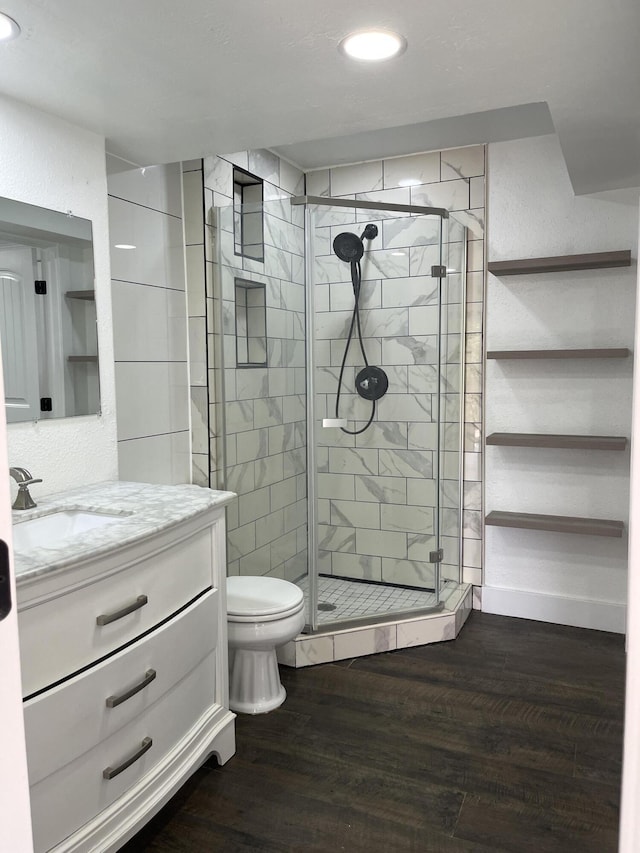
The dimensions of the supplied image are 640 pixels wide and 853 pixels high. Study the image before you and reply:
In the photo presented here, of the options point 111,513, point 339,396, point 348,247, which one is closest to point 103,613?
point 111,513

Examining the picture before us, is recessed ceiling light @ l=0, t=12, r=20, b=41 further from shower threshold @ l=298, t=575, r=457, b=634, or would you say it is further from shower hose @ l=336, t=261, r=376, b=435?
shower threshold @ l=298, t=575, r=457, b=634

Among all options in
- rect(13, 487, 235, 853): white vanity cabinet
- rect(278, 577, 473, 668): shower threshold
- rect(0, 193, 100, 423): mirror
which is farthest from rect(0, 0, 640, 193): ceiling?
rect(278, 577, 473, 668): shower threshold

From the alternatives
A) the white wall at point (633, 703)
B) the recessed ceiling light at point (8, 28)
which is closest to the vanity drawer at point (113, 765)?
the white wall at point (633, 703)

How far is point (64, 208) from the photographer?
2.07 metres

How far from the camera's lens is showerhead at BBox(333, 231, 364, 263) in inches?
113

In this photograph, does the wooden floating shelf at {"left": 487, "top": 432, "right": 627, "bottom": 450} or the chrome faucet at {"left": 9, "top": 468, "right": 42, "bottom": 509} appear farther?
the wooden floating shelf at {"left": 487, "top": 432, "right": 627, "bottom": 450}

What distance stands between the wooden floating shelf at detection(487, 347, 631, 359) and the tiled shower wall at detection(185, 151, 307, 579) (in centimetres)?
100

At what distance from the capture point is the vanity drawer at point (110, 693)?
1.34 metres

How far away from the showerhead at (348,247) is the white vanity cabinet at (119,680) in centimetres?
143

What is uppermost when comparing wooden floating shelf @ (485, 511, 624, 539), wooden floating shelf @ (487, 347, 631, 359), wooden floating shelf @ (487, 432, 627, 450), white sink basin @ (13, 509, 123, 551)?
wooden floating shelf @ (487, 347, 631, 359)

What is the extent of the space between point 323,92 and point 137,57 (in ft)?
1.72

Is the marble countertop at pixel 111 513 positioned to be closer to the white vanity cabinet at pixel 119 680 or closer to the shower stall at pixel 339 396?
the white vanity cabinet at pixel 119 680

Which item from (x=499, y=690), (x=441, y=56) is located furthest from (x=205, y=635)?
(x=441, y=56)

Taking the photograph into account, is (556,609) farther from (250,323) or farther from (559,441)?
(250,323)
